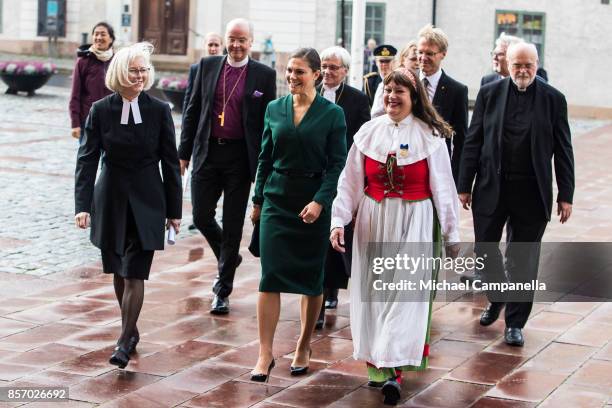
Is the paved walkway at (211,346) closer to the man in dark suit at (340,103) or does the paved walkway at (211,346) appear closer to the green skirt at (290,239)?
the man in dark suit at (340,103)

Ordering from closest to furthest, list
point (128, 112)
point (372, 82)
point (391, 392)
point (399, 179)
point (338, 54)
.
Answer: point (391, 392), point (399, 179), point (128, 112), point (338, 54), point (372, 82)

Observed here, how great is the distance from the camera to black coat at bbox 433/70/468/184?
875cm

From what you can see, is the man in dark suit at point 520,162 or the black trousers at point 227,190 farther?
the black trousers at point 227,190

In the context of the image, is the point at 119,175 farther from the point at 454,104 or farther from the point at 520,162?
the point at 454,104

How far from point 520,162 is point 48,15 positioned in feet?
93.4

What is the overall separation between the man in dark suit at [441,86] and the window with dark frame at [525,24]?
21289 mm

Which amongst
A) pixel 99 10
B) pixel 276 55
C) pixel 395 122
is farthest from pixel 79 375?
pixel 99 10

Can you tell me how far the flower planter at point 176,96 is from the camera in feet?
76.4

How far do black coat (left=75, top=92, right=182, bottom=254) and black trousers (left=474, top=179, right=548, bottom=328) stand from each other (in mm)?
2234

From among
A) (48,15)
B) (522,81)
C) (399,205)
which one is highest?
(48,15)

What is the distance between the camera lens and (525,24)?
2973 centimetres

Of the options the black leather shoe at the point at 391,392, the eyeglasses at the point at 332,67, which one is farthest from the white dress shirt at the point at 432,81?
the black leather shoe at the point at 391,392

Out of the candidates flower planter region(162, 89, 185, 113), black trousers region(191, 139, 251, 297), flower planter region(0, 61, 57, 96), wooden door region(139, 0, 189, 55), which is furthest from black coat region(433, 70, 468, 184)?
wooden door region(139, 0, 189, 55)

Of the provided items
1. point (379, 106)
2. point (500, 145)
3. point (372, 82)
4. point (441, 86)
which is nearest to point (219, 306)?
point (379, 106)
